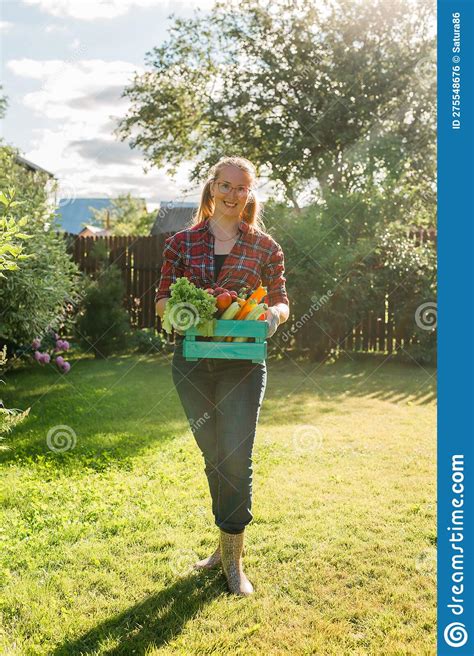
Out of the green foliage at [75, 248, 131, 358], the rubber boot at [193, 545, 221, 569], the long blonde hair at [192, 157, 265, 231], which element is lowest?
the rubber boot at [193, 545, 221, 569]

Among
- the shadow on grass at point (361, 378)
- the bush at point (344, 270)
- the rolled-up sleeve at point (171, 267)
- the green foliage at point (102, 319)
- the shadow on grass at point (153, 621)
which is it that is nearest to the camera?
the shadow on grass at point (153, 621)

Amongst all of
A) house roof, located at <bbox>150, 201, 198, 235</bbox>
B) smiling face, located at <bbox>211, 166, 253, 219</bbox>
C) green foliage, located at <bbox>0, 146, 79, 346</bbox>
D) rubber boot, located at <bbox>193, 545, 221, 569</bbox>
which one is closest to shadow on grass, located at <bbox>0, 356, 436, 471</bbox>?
green foliage, located at <bbox>0, 146, 79, 346</bbox>

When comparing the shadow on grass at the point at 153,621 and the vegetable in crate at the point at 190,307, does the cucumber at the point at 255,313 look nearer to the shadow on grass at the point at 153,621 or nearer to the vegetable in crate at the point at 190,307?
the vegetable in crate at the point at 190,307

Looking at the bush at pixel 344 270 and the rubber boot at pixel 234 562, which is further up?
the bush at pixel 344 270

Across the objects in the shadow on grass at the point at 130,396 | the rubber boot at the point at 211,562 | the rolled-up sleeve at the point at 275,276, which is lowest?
the rubber boot at the point at 211,562

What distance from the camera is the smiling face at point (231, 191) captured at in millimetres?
3221

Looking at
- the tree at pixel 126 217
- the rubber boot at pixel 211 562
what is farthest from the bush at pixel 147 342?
the tree at pixel 126 217

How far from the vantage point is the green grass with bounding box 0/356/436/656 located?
9.72 feet

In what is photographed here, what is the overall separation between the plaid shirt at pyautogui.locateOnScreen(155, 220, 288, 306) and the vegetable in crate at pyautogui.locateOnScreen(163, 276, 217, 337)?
10.1 inches

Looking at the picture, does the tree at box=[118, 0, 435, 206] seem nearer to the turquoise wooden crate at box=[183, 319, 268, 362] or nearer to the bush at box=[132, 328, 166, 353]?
the bush at box=[132, 328, 166, 353]

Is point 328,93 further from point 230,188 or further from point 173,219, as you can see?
point 173,219

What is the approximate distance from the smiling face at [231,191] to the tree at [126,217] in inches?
1564

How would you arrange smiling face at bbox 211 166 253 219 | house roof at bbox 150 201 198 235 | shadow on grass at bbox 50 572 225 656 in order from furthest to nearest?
house roof at bbox 150 201 198 235
smiling face at bbox 211 166 253 219
shadow on grass at bbox 50 572 225 656
